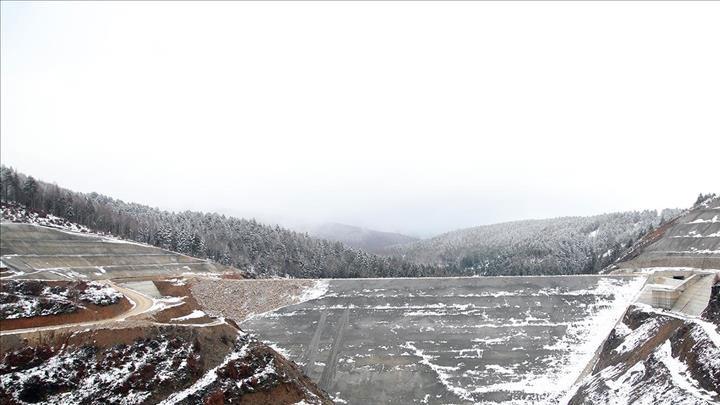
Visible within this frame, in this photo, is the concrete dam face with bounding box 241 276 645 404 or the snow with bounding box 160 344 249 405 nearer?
the snow with bounding box 160 344 249 405

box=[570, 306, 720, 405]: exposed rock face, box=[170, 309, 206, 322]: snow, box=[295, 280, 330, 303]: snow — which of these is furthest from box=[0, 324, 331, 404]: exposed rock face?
box=[295, 280, 330, 303]: snow

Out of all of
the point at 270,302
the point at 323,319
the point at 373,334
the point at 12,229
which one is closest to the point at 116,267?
the point at 12,229

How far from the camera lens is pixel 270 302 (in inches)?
2378

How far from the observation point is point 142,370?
92.4ft

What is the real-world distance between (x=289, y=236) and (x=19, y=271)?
93636mm

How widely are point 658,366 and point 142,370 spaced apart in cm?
2908

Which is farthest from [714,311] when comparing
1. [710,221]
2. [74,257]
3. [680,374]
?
[74,257]

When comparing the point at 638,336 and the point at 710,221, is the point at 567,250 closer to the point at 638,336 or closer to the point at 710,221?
the point at 710,221

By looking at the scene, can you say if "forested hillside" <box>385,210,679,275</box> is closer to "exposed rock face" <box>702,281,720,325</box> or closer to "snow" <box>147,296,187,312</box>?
"exposed rock face" <box>702,281,720,325</box>

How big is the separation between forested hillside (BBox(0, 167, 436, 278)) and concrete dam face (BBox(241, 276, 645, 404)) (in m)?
53.5

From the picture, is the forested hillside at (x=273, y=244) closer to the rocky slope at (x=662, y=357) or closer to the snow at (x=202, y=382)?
the rocky slope at (x=662, y=357)

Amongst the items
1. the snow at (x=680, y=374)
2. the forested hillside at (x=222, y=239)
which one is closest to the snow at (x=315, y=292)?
the snow at (x=680, y=374)

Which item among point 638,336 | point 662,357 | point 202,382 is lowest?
point 202,382

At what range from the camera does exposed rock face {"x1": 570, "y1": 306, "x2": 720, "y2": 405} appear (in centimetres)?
2616
